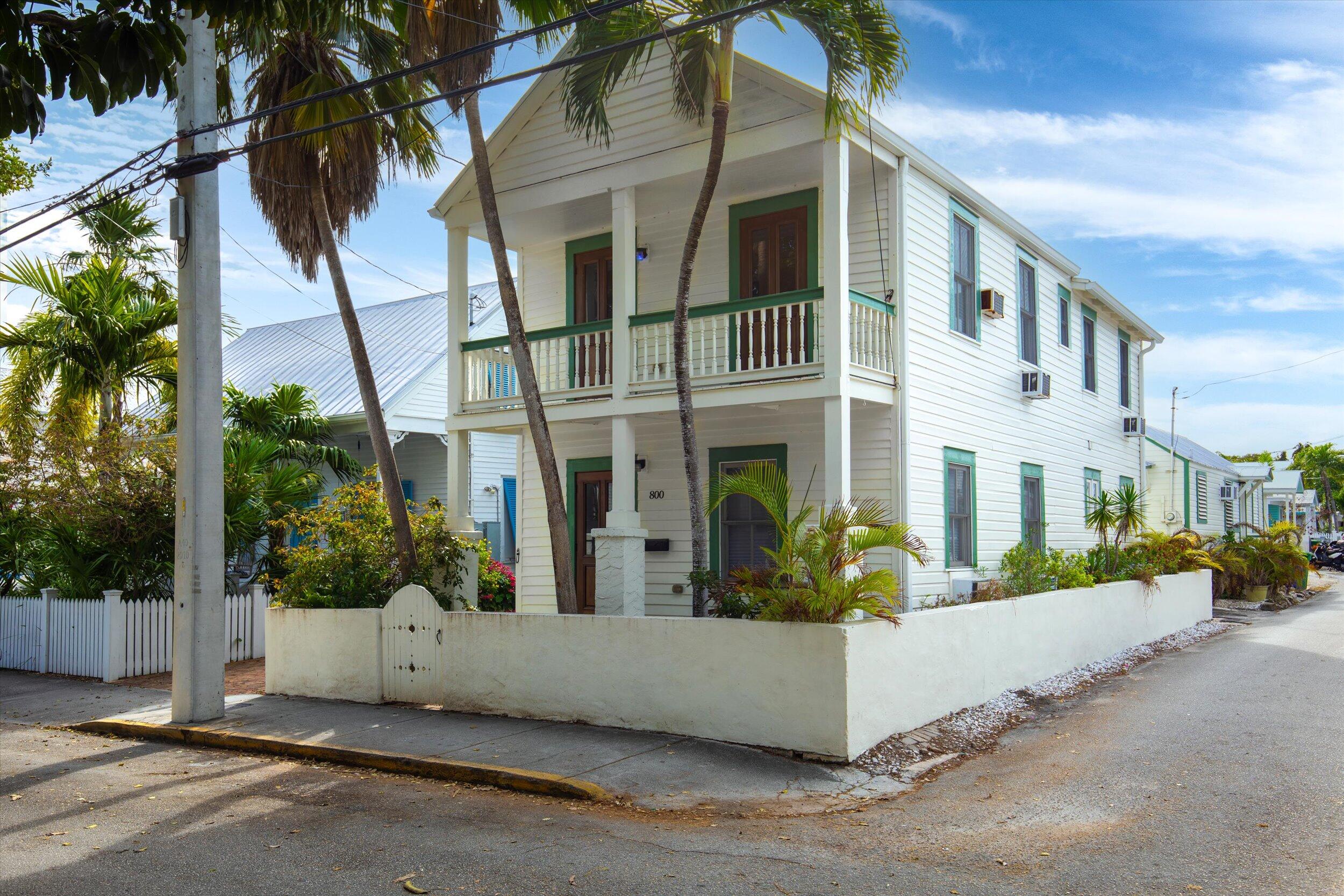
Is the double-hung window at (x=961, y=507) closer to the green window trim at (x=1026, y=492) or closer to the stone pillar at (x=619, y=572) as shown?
the green window trim at (x=1026, y=492)

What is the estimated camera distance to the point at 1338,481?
268 ft

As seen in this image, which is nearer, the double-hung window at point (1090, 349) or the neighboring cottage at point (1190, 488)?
the double-hung window at point (1090, 349)

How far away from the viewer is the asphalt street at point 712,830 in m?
5.52

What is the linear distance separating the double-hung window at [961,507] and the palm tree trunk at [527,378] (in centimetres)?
523

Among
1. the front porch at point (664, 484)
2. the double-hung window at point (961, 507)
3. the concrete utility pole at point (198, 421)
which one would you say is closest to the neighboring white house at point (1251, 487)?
the double-hung window at point (961, 507)

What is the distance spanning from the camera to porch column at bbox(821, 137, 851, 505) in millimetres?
10773

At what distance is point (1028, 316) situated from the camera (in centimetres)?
1675

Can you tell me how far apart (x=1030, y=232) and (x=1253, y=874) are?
12429 mm

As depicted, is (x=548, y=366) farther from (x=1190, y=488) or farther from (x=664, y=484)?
(x=1190, y=488)

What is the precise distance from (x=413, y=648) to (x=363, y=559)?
165 cm

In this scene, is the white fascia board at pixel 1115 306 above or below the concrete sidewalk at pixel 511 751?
A: above

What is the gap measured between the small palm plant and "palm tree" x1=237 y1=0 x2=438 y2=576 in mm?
4732

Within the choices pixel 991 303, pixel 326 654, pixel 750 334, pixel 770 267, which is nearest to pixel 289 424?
pixel 326 654

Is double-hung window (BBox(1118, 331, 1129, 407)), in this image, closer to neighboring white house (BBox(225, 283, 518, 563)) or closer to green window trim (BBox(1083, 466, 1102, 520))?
green window trim (BBox(1083, 466, 1102, 520))
